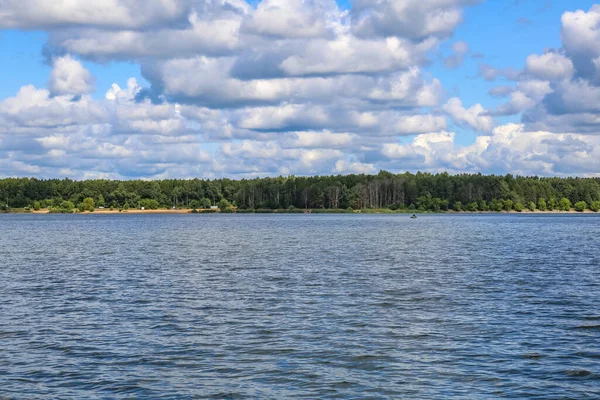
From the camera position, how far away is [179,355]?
74.6 feet

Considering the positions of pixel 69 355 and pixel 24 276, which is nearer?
pixel 69 355

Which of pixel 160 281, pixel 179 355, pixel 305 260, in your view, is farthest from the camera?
pixel 305 260

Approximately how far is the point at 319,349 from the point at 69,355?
8.18 meters

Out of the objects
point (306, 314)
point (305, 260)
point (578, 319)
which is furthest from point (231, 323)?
point (305, 260)

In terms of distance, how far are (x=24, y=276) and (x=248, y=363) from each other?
2967 cm

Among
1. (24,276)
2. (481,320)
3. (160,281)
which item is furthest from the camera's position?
(24,276)

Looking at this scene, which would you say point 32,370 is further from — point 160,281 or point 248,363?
point 160,281

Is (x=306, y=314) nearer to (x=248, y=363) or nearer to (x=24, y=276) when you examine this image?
(x=248, y=363)

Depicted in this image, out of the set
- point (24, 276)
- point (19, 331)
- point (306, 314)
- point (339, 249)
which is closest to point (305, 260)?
point (339, 249)

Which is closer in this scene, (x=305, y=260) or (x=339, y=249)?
(x=305, y=260)

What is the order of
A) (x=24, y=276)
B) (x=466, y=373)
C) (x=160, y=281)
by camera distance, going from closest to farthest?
1. (x=466, y=373)
2. (x=160, y=281)
3. (x=24, y=276)

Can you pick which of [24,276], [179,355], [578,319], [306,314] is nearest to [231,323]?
[306,314]

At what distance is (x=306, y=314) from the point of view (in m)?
30.3

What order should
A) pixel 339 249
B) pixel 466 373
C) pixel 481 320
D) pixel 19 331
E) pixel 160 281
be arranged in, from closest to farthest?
pixel 466 373 < pixel 19 331 < pixel 481 320 < pixel 160 281 < pixel 339 249
